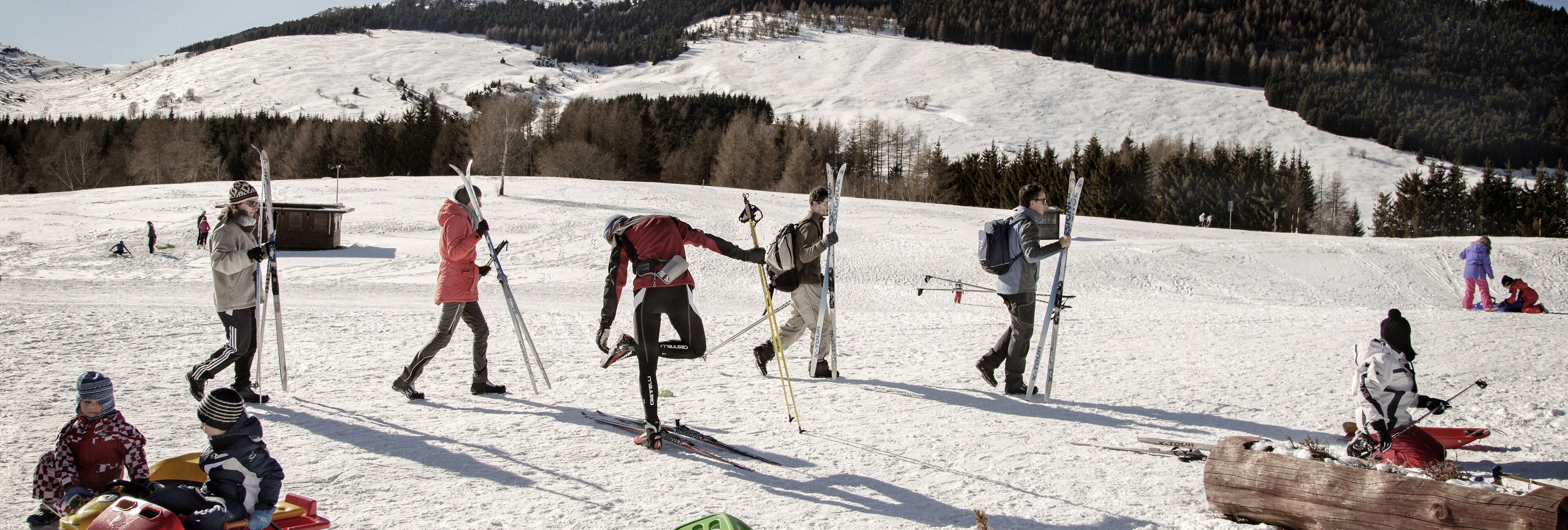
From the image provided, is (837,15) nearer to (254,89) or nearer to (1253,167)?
(254,89)

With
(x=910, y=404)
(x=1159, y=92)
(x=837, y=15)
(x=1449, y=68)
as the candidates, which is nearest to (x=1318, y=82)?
(x=1159, y=92)

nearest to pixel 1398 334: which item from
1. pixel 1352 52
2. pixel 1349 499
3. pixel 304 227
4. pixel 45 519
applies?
pixel 1349 499

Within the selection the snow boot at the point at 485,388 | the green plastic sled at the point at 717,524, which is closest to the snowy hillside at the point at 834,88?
the snow boot at the point at 485,388

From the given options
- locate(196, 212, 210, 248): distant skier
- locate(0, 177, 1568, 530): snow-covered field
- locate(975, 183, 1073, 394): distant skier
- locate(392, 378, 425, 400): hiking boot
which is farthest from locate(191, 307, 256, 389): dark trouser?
locate(196, 212, 210, 248): distant skier

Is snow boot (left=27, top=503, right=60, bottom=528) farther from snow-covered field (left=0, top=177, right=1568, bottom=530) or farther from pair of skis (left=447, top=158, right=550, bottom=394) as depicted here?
pair of skis (left=447, top=158, right=550, bottom=394)

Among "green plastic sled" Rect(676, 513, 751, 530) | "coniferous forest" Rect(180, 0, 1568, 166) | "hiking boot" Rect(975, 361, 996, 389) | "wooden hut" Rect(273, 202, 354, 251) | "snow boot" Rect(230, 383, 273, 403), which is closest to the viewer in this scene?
"green plastic sled" Rect(676, 513, 751, 530)

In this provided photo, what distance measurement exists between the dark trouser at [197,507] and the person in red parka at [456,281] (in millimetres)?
2898

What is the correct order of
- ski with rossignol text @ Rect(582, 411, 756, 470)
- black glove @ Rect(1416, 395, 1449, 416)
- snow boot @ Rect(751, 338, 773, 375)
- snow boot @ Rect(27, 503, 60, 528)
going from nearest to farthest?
snow boot @ Rect(27, 503, 60, 528), black glove @ Rect(1416, 395, 1449, 416), ski with rossignol text @ Rect(582, 411, 756, 470), snow boot @ Rect(751, 338, 773, 375)

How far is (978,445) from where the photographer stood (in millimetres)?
5602

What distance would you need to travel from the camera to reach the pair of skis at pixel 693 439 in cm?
524

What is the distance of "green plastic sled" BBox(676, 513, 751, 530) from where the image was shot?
3.02m

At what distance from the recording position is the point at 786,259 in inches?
280

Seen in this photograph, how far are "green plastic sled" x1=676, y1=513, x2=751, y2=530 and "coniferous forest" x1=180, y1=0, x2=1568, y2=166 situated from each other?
116m

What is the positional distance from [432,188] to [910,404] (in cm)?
3376
